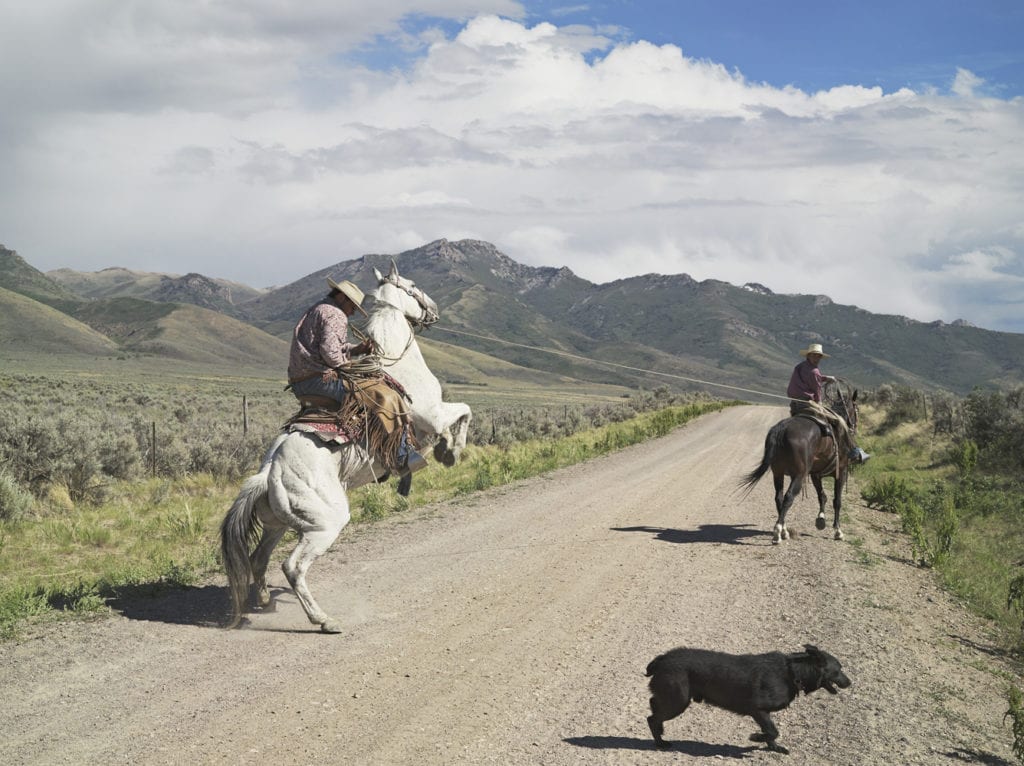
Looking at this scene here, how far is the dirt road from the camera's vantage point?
17.3 ft

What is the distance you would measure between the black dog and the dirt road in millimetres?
266

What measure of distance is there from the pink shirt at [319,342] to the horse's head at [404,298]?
0.87 metres

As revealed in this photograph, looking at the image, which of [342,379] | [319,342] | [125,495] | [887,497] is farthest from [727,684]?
[125,495]

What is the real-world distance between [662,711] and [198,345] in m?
198

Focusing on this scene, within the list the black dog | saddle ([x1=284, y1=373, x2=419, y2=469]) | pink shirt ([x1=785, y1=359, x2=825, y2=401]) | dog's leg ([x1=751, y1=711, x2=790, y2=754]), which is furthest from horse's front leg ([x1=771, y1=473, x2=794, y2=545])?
dog's leg ([x1=751, y1=711, x2=790, y2=754])

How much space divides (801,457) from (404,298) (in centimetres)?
657

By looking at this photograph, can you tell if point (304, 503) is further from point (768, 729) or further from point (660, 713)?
point (768, 729)

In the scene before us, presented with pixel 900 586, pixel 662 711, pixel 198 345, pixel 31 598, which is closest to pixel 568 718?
pixel 662 711

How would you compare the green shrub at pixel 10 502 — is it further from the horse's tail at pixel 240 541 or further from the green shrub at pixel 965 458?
the green shrub at pixel 965 458

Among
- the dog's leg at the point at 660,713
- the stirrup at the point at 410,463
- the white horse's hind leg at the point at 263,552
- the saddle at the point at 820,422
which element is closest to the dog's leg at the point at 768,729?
the dog's leg at the point at 660,713

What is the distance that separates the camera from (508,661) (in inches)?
261

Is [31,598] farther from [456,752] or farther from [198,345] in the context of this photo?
[198,345]

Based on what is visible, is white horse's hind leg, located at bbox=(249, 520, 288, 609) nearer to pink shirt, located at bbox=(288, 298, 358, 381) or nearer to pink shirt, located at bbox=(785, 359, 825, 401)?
pink shirt, located at bbox=(288, 298, 358, 381)

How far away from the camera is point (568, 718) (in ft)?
18.5
